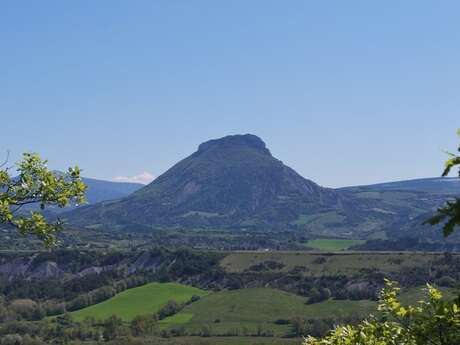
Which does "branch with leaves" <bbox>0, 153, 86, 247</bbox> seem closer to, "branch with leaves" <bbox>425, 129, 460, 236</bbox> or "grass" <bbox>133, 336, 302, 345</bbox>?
"branch with leaves" <bbox>425, 129, 460, 236</bbox>

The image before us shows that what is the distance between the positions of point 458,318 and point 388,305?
1.99 metres

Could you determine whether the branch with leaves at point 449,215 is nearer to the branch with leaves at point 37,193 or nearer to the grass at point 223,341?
the branch with leaves at point 37,193

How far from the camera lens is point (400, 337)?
56.9 feet

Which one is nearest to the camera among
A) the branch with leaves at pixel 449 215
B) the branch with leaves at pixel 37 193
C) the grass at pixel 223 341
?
the branch with leaves at pixel 449 215

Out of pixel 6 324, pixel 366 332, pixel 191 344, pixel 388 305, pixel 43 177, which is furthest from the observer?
pixel 6 324

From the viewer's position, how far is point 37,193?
20.3m

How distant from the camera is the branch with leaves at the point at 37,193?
788 inches

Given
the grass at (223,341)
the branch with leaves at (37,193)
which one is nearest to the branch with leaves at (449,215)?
the branch with leaves at (37,193)

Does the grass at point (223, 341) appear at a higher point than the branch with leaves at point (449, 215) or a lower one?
lower

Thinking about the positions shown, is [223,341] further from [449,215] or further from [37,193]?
[449,215]

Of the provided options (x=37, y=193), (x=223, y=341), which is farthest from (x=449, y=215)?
(x=223, y=341)

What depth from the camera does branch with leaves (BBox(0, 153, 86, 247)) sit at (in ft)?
65.7

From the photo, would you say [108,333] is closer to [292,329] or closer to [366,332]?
[292,329]

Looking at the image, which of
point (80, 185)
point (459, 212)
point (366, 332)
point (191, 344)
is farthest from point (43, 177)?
Result: point (191, 344)
